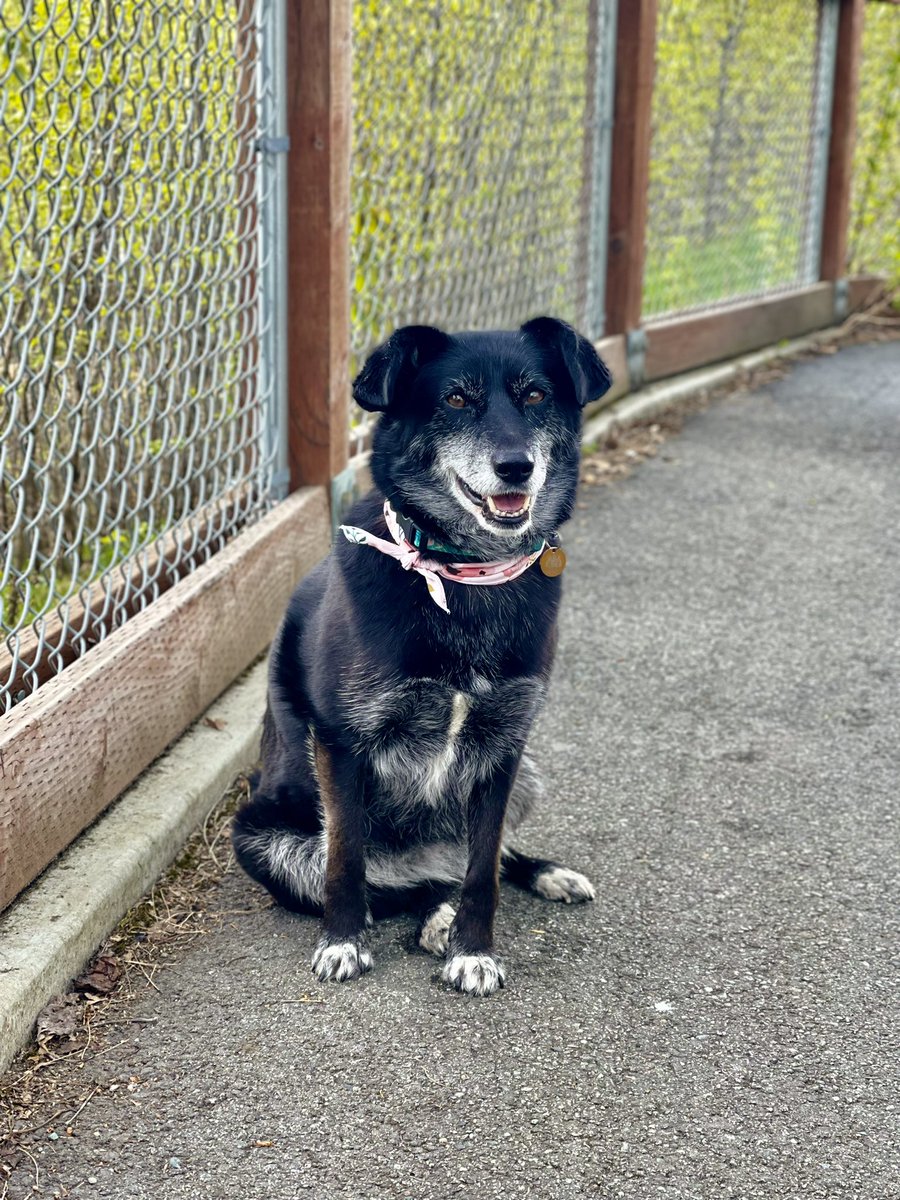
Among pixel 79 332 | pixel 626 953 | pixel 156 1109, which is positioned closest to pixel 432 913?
pixel 626 953

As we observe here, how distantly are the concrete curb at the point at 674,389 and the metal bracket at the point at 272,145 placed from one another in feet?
9.06

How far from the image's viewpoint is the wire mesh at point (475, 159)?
17.0ft

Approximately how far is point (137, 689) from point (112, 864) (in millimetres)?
488

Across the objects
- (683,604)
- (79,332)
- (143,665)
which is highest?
(79,332)

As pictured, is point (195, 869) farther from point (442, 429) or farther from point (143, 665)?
point (442, 429)

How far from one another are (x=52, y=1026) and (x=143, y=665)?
3.22ft

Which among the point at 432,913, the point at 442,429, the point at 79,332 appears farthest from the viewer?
the point at 79,332

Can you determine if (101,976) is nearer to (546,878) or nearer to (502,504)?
(546,878)

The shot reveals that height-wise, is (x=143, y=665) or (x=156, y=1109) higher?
(x=143, y=665)

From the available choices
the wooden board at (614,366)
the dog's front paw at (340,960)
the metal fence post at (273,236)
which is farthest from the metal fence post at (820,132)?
the dog's front paw at (340,960)

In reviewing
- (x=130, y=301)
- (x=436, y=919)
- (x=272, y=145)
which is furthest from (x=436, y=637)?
(x=272, y=145)

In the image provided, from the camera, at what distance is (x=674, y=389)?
769 centimetres

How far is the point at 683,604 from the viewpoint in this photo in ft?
16.6

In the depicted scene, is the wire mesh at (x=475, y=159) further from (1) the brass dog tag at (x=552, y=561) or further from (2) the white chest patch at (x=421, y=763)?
(2) the white chest patch at (x=421, y=763)
